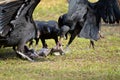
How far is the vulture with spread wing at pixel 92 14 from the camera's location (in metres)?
9.16

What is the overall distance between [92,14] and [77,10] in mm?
405

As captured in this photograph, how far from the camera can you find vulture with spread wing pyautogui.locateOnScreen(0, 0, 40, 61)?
8953mm

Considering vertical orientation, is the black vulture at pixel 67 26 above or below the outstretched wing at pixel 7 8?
below

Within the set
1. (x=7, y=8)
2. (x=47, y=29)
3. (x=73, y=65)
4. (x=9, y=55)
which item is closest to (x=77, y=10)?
(x=47, y=29)

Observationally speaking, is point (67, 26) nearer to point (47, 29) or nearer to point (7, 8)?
point (47, 29)

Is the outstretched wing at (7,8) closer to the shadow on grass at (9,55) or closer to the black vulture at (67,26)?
the shadow on grass at (9,55)

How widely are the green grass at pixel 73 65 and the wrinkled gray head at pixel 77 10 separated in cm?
88

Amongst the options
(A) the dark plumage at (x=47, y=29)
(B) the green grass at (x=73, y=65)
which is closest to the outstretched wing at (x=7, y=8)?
(B) the green grass at (x=73, y=65)

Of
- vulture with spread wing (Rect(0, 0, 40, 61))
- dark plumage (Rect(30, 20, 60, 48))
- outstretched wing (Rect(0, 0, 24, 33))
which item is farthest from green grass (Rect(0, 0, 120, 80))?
outstretched wing (Rect(0, 0, 24, 33))

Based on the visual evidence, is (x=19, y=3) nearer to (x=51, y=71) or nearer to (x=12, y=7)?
(x=12, y=7)

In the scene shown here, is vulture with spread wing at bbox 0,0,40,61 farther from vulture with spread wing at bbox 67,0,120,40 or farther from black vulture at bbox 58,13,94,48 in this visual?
vulture with spread wing at bbox 67,0,120,40

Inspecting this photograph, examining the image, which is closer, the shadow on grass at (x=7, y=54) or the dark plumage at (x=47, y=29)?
the shadow on grass at (x=7, y=54)

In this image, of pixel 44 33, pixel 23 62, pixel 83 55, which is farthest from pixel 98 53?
pixel 23 62

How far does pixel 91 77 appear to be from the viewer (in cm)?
767
